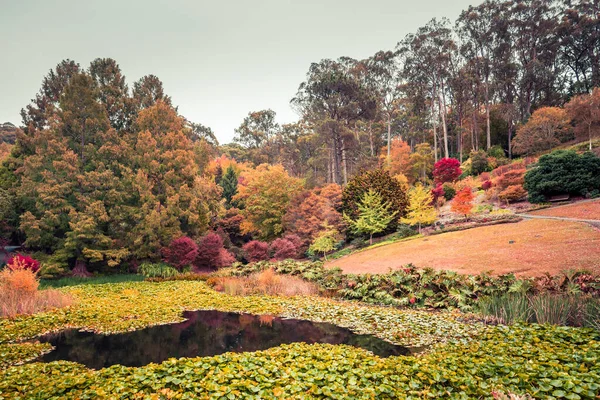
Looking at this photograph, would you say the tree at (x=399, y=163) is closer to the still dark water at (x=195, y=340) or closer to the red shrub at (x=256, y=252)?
the red shrub at (x=256, y=252)

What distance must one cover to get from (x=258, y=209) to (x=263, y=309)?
16.1 m

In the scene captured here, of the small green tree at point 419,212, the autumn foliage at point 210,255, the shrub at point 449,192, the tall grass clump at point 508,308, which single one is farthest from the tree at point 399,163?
the tall grass clump at point 508,308

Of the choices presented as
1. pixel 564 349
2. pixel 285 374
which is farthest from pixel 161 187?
pixel 564 349

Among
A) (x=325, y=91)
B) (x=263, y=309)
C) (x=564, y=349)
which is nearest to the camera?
(x=564, y=349)

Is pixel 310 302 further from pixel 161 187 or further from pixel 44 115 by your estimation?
pixel 44 115

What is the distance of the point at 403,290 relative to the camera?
11.0 metres

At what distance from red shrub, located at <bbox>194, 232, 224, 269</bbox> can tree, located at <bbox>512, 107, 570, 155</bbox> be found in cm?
2802

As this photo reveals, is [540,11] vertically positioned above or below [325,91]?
above

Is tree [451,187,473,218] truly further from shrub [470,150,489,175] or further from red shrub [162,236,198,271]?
red shrub [162,236,198,271]

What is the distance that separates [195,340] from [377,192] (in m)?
18.3

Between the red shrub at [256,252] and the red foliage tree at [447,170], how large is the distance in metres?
18.2

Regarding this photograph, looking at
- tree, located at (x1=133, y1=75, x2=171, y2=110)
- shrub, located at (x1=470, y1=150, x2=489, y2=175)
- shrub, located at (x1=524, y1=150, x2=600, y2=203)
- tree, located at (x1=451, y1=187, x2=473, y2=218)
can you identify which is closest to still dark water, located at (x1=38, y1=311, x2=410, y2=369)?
tree, located at (x1=451, y1=187, x2=473, y2=218)

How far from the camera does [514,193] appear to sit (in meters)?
21.9

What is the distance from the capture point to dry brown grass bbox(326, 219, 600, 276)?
11.0m
